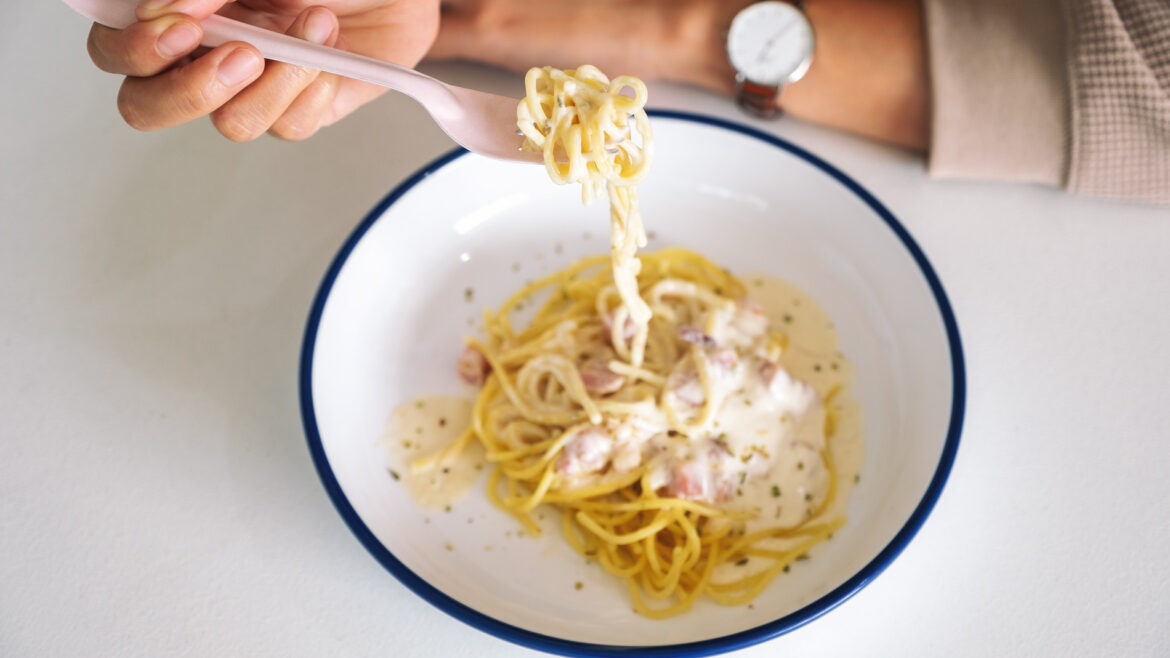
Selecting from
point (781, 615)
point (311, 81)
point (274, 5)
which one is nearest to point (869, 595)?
point (781, 615)

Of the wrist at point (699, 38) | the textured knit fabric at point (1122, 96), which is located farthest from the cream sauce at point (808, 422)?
the textured knit fabric at point (1122, 96)

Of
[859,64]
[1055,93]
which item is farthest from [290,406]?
[1055,93]

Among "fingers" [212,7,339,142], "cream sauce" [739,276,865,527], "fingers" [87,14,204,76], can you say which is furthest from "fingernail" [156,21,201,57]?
"cream sauce" [739,276,865,527]

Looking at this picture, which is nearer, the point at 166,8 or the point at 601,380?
the point at 166,8

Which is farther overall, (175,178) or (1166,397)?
(175,178)

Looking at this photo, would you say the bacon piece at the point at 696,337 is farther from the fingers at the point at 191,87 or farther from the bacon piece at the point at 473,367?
the fingers at the point at 191,87

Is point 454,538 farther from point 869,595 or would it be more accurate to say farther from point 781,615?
point 869,595

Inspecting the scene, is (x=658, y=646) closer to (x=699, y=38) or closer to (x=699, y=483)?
(x=699, y=483)
